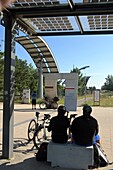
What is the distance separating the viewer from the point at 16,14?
581 cm

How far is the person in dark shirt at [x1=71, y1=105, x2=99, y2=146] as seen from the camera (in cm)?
524

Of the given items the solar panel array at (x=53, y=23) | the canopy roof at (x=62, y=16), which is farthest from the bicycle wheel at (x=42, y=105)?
the solar panel array at (x=53, y=23)

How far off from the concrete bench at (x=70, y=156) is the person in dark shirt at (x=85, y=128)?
0.15m


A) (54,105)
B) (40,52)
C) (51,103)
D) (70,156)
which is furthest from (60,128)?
(40,52)

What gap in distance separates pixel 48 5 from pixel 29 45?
29644 millimetres

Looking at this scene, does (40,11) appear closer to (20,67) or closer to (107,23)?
(107,23)

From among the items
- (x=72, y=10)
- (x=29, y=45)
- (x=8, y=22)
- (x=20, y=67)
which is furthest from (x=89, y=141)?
(x=20, y=67)

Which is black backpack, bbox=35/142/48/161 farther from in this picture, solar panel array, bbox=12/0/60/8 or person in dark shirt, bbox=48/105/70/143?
solar panel array, bbox=12/0/60/8

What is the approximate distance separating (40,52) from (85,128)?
116 feet

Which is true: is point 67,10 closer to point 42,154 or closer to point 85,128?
point 85,128

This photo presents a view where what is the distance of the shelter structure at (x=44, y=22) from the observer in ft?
17.5

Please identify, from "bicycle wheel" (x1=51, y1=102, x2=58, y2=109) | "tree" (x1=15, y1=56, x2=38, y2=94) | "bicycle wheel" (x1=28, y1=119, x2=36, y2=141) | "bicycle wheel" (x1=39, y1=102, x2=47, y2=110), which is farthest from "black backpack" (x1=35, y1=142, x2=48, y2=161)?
"tree" (x1=15, y1=56, x2=38, y2=94)

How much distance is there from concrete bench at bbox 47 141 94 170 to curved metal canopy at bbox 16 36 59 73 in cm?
2690

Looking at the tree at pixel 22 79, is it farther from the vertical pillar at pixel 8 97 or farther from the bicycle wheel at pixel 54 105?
the vertical pillar at pixel 8 97
